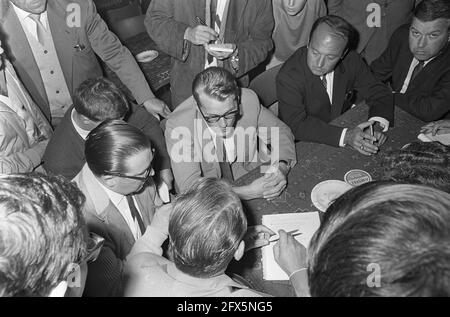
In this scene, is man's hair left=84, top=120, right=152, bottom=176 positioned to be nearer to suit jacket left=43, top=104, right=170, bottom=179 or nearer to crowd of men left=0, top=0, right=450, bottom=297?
crowd of men left=0, top=0, right=450, bottom=297

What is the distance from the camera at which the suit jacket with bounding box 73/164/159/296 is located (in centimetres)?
173

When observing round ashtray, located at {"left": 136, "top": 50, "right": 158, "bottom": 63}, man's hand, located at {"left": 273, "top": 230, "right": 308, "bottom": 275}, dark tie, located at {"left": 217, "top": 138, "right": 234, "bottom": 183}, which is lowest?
dark tie, located at {"left": 217, "top": 138, "right": 234, "bottom": 183}

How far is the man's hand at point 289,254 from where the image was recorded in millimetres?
1812

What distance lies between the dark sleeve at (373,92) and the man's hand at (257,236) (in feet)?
4.42

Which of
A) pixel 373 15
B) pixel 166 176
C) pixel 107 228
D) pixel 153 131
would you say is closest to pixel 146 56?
pixel 153 131

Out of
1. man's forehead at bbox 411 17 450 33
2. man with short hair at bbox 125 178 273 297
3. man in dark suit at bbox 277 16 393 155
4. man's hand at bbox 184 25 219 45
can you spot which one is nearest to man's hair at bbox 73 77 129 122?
man's hand at bbox 184 25 219 45

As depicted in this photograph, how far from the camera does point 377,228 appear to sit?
0.87m

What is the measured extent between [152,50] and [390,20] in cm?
235

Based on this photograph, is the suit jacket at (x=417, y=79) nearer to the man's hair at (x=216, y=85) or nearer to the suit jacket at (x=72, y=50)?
the man's hair at (x=216, y=85)

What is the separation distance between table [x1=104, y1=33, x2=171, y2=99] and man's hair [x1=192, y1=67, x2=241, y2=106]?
106cm

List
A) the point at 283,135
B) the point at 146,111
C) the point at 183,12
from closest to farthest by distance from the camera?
1. the point at 283,135
2. the point at 146,111
3. the point at 183,12

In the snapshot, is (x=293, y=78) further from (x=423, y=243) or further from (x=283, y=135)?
(x=423, y=243)
